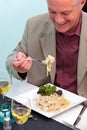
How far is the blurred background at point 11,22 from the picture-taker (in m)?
3.51

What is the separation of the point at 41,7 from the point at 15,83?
7.04ft

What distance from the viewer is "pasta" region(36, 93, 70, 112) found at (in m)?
1.42

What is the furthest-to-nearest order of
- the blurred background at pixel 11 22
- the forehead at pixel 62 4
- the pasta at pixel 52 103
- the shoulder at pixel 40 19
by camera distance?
the blurred background at pixel 11 22
the shoulder at pixel 40 19
the forehead at pixel 62 4
the pasta at pixel 52 103

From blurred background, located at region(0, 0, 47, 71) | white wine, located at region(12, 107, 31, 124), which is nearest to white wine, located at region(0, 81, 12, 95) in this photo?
white wine, located at region(12, 107, 31, 124)

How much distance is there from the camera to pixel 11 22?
3578 millimetres

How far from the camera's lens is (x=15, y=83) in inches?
70.1

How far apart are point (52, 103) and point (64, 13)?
0.46 metres

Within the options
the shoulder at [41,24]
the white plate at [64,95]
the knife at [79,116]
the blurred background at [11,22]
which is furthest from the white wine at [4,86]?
the blurred background at [11,22]

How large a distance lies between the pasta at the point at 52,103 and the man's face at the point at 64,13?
1.21 ft

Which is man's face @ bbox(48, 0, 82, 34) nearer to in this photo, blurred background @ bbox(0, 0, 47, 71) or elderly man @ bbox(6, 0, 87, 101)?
elderly man @ bbox(6, 0, 87, 101)

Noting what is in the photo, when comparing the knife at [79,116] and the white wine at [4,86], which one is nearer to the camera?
the knife at [79,116]

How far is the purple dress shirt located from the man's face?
0.11m

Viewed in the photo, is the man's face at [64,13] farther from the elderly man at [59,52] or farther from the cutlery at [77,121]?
the cutlery at [77,121]

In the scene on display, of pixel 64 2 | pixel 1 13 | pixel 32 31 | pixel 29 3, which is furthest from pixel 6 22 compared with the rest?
A: pixel 64 2
